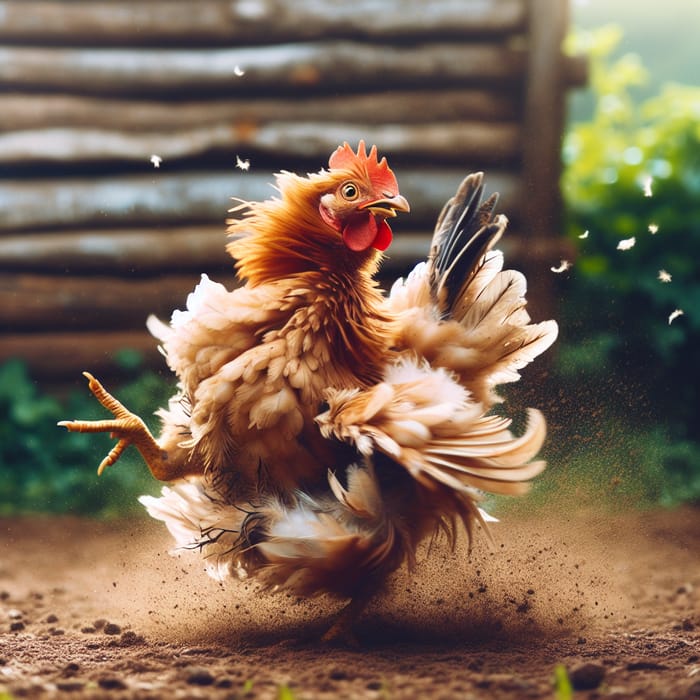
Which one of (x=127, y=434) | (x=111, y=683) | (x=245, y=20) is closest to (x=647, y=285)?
(x=245, y=20)

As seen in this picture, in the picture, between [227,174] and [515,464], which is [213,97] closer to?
[227,174]

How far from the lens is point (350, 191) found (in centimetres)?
258

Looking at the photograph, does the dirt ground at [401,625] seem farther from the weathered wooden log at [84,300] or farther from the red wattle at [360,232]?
the weathered wooden log at [84,300]

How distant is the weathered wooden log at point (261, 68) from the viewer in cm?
492

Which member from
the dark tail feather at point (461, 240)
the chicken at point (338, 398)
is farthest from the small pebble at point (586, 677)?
the dark tail feather at point (461, 240)

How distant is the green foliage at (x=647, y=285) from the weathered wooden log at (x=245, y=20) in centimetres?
97

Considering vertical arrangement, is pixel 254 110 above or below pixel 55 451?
above

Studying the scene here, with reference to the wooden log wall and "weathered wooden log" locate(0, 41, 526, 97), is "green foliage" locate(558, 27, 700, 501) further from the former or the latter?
"weathered wooden log" locate(0, 41, 526, 97)

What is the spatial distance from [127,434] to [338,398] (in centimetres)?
71

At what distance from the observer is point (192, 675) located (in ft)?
7.60

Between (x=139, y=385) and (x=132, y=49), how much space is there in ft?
6.44

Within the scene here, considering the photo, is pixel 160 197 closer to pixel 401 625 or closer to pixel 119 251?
pixel 119 251

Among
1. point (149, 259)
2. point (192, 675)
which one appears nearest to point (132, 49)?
point (149, 259)

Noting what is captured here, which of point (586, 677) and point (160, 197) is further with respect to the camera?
point (160, 197)
